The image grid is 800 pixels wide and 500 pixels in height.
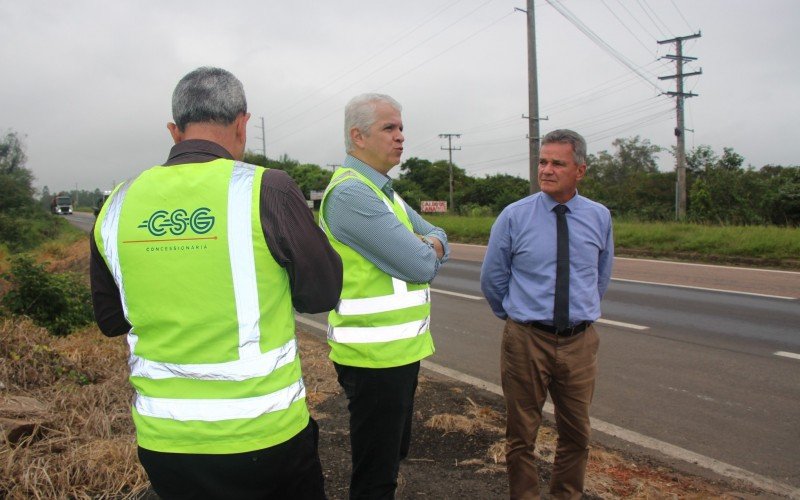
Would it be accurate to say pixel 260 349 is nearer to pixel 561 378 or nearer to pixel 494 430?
pixel 561 378

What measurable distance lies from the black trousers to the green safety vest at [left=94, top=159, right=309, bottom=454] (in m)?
0.03

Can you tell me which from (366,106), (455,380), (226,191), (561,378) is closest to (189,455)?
(226,191)

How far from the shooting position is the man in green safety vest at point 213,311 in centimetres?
158

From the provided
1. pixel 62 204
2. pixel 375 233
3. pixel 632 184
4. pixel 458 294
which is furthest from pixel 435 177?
pixel 375 233

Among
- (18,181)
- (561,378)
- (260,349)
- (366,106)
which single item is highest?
(18,181)

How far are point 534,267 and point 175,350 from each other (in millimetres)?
1902

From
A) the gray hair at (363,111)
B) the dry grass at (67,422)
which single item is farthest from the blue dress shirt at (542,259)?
the dry grass at (67,422)

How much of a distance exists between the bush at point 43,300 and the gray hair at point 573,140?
563 cm

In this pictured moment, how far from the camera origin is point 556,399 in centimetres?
303

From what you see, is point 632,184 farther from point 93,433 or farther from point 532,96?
point 93,433

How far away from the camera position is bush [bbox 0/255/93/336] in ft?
21.5

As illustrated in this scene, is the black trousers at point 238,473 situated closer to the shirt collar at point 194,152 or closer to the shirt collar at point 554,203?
the shirt collar at point 194,152

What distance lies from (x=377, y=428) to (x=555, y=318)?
3.39 ft

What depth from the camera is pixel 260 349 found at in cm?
162
